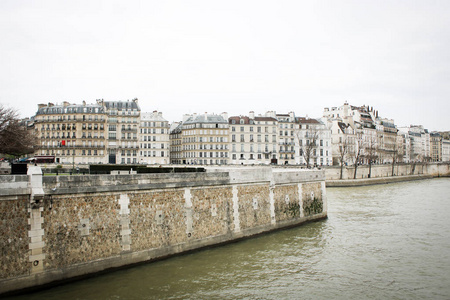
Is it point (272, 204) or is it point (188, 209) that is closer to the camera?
point (188, 209)

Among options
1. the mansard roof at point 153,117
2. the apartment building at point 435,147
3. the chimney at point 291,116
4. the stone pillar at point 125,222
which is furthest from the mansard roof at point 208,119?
the apartment building at point 435,147

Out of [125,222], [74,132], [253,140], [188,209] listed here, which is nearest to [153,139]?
[74,132]

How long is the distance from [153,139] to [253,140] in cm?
1884

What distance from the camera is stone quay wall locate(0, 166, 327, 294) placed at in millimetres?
12055

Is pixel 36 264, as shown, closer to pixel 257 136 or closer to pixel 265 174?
pixel 265 174

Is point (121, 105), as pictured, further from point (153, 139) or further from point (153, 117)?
point (153, 139)

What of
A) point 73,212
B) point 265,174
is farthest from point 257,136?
point 73,212

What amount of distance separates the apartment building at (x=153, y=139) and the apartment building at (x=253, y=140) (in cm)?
1251

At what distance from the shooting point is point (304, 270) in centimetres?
1535

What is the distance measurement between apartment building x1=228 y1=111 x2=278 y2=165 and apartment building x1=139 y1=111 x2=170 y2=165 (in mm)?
12513

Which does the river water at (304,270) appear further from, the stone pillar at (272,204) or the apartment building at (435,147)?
the apartment building at (435,147)

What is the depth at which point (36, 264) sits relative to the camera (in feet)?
40.0

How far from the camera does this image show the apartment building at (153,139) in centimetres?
6981

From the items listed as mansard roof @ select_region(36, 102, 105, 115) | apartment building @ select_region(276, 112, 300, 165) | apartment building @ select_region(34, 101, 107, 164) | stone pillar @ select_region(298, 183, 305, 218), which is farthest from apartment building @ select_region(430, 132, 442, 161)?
stone pillar @ select_region(298, 183, 305, 218)
